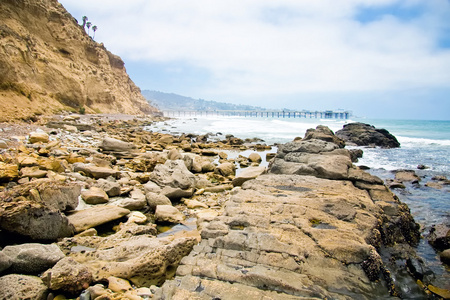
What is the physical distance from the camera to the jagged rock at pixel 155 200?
21.6ft

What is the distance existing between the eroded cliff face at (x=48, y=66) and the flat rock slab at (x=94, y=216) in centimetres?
1495

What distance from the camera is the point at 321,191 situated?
5.65 metres

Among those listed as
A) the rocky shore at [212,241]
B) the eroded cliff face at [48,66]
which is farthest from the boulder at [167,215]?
the eroded cliff face at [48,66]

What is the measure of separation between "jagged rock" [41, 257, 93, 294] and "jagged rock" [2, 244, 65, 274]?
34 cm

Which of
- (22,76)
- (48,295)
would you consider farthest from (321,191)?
(22,76)

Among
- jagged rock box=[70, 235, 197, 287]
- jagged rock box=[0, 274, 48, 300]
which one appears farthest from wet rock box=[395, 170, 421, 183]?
jagged rock box=[0, 274, 48, 300]

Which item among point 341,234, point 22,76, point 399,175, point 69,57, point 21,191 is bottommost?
point 399,175

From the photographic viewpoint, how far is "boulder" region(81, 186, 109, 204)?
235 inches

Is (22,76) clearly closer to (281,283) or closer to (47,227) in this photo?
(47,227)

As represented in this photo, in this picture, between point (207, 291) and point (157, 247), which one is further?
point (157, 247)

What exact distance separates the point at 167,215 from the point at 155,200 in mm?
832

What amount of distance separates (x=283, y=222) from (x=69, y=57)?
47.6 meters

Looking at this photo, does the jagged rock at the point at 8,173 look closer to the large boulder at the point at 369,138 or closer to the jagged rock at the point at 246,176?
the jagged rock at the point at 246,176

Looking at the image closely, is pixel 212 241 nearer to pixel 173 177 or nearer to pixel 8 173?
pixel 173 177
